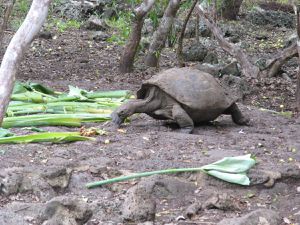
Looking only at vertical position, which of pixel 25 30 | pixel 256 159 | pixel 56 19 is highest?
pixel 25 30

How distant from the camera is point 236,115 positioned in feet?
21.2

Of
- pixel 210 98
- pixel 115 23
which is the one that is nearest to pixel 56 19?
pixel 115 23

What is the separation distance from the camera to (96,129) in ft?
18.8

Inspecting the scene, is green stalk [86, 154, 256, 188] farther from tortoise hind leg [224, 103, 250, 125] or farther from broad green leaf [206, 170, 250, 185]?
tortoise hind leg [224, 103, 250, 125]

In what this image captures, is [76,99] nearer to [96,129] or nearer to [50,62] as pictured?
[96,129]

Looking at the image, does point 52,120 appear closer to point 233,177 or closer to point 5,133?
point 5,133

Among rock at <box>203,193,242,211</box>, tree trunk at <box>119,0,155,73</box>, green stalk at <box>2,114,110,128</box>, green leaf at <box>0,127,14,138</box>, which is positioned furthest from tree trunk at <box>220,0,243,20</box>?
rock at <box>203,193,242,211</box>

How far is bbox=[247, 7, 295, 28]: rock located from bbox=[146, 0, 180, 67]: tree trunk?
7363mm

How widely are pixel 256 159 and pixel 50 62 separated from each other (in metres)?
5.91

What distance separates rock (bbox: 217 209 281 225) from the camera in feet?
11.6

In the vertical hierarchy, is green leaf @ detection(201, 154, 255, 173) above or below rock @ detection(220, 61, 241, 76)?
above

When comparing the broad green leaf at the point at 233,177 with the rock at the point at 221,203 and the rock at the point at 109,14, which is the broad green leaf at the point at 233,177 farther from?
the rock at the point at 109,14

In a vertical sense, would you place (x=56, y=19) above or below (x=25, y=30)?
below

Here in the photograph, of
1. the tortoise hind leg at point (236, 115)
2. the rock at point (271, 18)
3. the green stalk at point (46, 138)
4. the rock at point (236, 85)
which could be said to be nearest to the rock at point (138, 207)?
the green stalk at point (46, 138)
